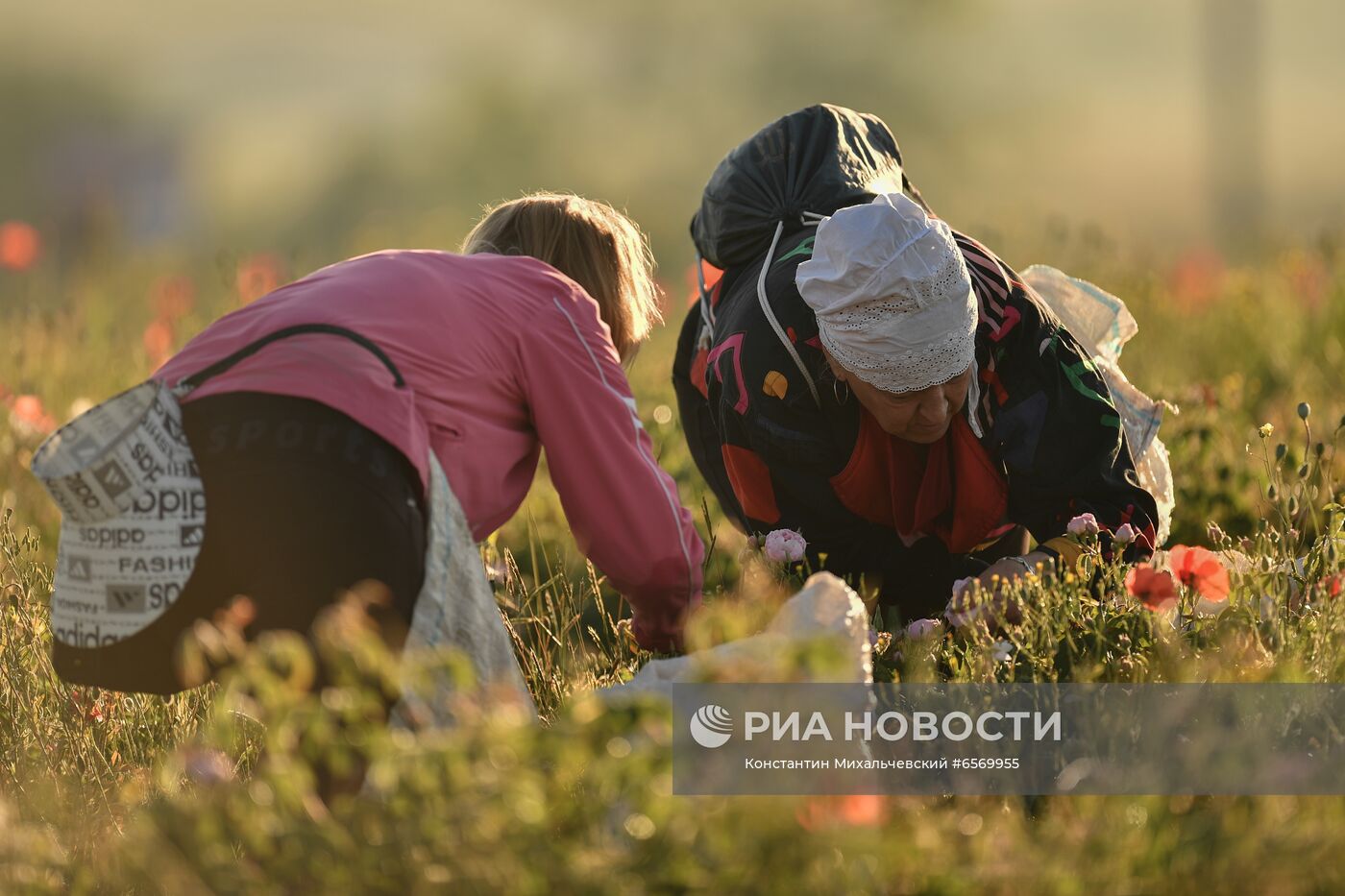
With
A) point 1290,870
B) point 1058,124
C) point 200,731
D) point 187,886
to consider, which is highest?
point 187,886

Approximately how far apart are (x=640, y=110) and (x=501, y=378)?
84.4 ft

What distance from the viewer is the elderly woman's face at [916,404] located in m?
3.00

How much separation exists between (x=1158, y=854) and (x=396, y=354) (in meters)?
1.39

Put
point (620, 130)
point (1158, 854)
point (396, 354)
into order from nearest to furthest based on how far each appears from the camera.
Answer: point (1158, 854) → point (396, 354) → point (620, 130)

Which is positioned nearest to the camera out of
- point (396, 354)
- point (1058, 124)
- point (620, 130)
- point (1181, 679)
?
point (1181, 679)

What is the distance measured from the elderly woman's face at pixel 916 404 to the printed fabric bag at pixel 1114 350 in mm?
622

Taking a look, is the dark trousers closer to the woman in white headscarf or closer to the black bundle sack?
the woman in white headscarf

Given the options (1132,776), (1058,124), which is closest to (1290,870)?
(1132,776)

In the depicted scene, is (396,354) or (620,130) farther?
(620,130)

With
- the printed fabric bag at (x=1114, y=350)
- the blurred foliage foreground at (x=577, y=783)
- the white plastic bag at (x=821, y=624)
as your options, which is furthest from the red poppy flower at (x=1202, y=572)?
the printed fabric bag at (x=1114, y=350)

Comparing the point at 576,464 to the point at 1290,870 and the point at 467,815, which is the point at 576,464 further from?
the point at 1290,870

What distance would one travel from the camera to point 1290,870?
1.70 meters

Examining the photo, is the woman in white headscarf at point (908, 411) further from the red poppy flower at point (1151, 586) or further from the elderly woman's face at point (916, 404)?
the red poppy flower at point (1151, 586)

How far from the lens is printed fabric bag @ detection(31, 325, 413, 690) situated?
7.11 feet
